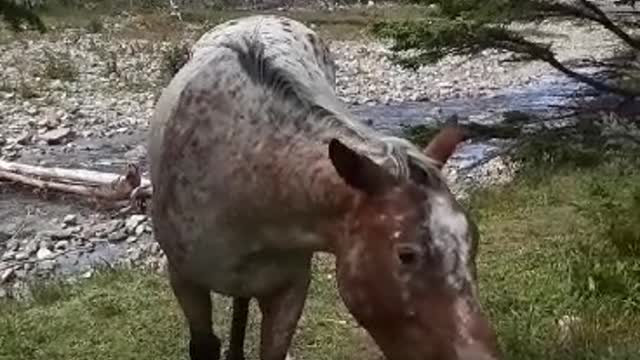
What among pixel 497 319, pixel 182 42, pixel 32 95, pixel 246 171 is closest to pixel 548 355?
pixel 497 319

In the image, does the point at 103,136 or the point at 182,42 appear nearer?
the point at 103,136

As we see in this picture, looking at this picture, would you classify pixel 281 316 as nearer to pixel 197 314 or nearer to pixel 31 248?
pixel 197 314

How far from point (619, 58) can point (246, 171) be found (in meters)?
4.43

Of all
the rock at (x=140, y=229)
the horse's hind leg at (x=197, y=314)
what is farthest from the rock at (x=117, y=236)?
the horse's hind leg at (x=197, y=314)

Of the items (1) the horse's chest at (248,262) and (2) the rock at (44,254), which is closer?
(1) the horse's chest at (248,262)

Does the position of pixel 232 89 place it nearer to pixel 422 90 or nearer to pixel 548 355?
pixel 548 355

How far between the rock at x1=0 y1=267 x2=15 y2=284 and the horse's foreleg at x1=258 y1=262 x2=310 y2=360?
285 inches

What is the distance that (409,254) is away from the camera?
159 inches

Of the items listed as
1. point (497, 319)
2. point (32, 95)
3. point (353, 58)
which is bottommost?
point (353, 58)

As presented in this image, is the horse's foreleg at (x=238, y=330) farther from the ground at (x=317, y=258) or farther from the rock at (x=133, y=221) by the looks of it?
the rock at (x=133, y=221)

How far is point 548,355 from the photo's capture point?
6363 millimetres

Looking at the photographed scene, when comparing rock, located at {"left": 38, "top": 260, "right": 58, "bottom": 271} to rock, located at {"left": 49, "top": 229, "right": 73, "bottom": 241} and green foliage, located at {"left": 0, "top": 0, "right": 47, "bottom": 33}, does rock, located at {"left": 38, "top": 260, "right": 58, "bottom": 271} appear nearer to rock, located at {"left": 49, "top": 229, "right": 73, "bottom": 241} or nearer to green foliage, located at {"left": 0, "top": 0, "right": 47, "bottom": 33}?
rock, located at {"left": 49, "top": 229, "right": 73, "bottom": 241}

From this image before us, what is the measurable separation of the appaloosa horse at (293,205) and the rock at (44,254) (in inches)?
279

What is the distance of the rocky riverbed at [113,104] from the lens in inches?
535
